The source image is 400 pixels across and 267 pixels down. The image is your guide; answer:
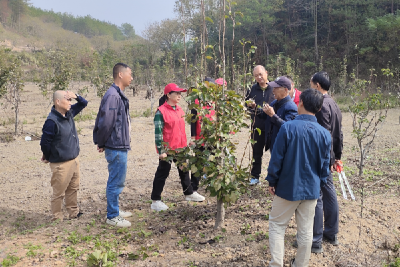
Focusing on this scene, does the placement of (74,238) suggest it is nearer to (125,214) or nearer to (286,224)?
(125,214)

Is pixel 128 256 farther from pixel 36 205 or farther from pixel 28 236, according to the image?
pixel 36 205

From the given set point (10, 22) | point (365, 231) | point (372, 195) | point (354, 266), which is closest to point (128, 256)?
point (354, 266)

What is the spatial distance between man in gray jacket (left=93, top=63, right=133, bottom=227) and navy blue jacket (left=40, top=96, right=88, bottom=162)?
2.03 ft

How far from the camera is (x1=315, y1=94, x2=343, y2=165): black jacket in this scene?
10.4 feet

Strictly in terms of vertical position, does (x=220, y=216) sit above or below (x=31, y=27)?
below

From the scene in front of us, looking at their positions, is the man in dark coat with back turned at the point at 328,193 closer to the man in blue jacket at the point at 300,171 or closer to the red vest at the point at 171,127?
the man in blue jacket at the point at 300,171

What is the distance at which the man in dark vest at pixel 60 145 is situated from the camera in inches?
159

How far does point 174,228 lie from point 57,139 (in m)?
A: 1.97

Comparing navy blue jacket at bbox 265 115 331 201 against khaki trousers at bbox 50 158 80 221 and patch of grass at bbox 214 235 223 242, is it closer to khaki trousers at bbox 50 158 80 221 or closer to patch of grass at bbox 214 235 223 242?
patch of grass at bbox 214 235 223 242

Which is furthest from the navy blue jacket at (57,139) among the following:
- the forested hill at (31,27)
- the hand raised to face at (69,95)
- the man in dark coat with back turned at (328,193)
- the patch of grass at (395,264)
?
the forested hill at (31,27)

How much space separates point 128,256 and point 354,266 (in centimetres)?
224

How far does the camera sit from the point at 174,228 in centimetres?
376

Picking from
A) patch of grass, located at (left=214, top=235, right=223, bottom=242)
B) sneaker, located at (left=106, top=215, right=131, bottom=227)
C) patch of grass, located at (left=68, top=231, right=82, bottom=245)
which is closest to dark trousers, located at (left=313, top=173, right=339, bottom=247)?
patch of grass, located at (left=214, top=235, right=223, bottom=242)

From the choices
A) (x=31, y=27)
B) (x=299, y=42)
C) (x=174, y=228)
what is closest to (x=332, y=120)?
(x=174, y=228)
